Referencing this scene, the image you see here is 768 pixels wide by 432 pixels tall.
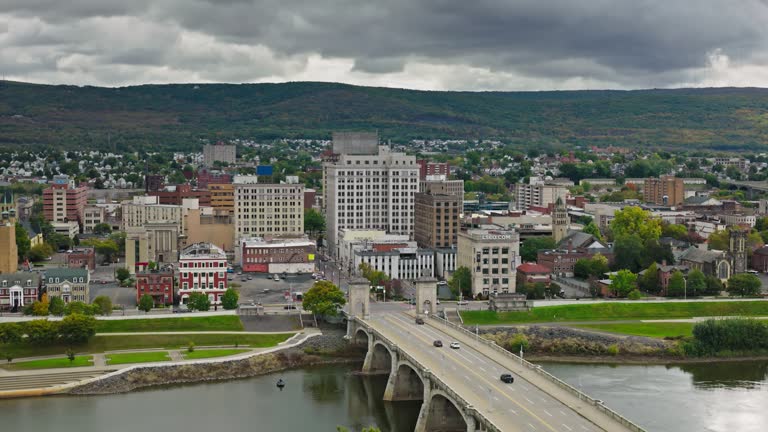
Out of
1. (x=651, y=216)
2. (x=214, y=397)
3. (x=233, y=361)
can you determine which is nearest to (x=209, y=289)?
(x=233, y=361)

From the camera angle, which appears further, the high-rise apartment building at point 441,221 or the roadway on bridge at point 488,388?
the high-rise apartment building at point 441,221

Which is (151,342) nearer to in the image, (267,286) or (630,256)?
(267,286)

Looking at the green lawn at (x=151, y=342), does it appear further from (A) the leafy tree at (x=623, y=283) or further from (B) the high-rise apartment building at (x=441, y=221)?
(B) the high-rise apartment building at (x=441, y=221)

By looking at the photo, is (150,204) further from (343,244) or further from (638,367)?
(638,367)

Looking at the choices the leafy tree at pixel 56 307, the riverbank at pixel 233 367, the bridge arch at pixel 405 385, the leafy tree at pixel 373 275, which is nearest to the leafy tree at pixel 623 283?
the leafy tree at pixel 373 275

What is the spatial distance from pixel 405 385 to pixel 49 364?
2693cm

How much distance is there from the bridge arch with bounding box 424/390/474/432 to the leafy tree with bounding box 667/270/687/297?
50364 mm

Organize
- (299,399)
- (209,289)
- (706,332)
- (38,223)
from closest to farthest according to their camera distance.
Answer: (299,399)
(706,332)
(209,289)
(38,223)

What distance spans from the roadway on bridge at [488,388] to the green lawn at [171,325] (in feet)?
51.0

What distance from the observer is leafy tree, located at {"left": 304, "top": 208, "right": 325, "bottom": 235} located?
163125 millimetres

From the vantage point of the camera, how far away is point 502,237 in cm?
10919

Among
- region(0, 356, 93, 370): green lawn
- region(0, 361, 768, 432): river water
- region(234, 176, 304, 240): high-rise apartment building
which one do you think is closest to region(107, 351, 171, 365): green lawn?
region(0, 356, 93, 370): green lawn

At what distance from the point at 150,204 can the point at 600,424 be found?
114067 millimetres

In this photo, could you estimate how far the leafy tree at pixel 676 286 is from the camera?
4274 inches
